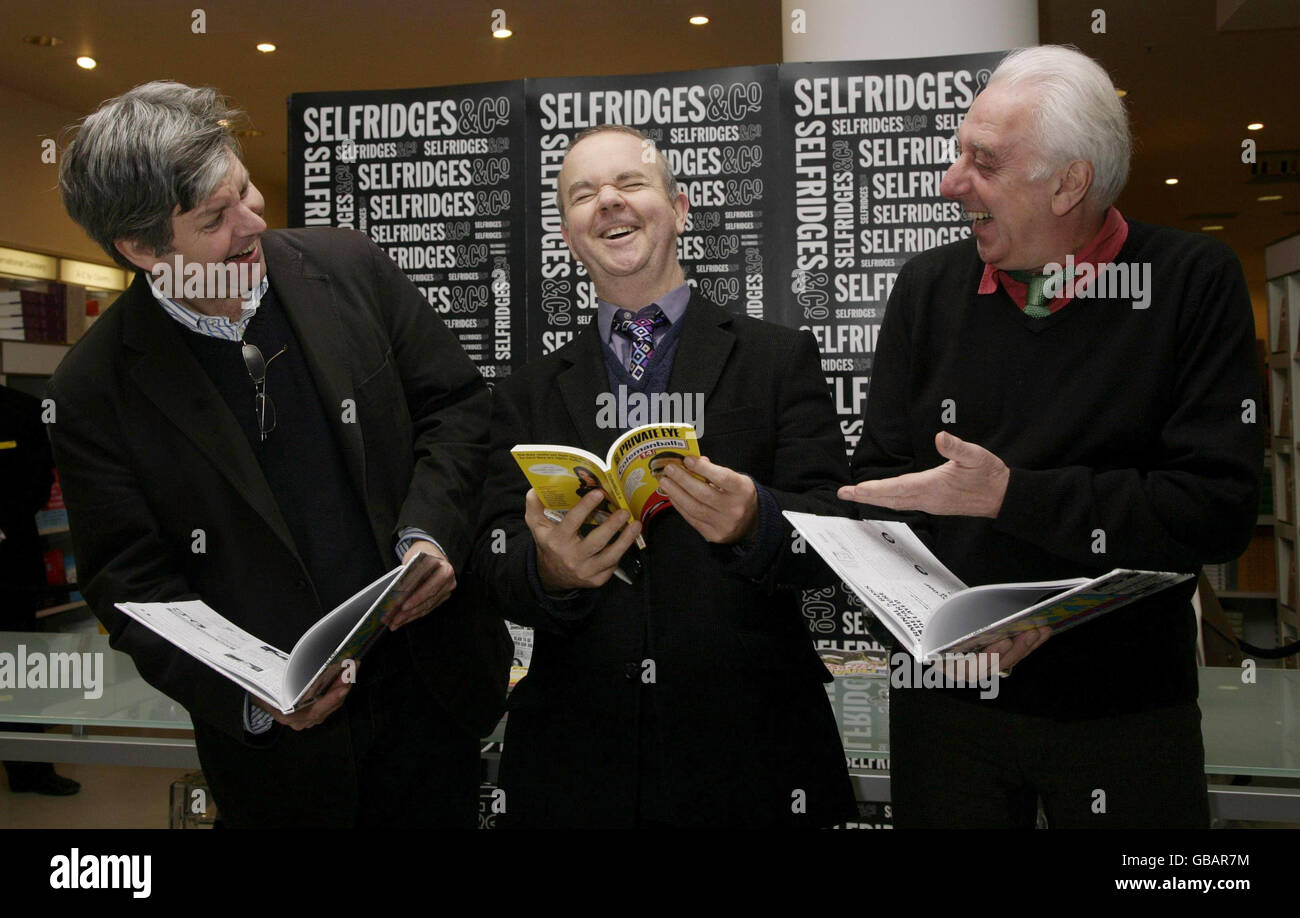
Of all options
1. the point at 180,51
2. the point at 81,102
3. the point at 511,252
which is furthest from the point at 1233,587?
the point at 81,102

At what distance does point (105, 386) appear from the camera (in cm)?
177

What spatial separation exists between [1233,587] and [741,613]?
6.84 meters

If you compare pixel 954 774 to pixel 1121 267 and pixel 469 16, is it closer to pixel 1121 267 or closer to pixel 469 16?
pixel 1121 267

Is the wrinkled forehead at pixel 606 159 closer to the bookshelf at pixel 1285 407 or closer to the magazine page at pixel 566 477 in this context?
the magazine page at pixel 566 477

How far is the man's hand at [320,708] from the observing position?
64.4 inches

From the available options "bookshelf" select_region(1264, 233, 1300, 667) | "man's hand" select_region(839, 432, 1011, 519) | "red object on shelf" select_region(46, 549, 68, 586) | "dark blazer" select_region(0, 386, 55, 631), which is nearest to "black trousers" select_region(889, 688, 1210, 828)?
"man's hand" select_region(839, 432, 1011, 519)

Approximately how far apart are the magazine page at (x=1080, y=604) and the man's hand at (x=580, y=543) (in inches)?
19.5

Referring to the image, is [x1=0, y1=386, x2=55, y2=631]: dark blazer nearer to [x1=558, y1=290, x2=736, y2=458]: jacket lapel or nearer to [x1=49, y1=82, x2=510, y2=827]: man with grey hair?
[x1=49, y1=82, x2=510, y2=827]: man with grey hair

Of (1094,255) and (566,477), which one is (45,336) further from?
(1094,255)

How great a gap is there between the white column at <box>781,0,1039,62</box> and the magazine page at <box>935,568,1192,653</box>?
2.60m

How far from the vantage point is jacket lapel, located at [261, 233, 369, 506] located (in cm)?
179

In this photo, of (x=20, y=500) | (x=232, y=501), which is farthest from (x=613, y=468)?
(x=20, y=500)

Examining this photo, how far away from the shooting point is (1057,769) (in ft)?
5.11

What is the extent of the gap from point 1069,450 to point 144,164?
1550 mm
